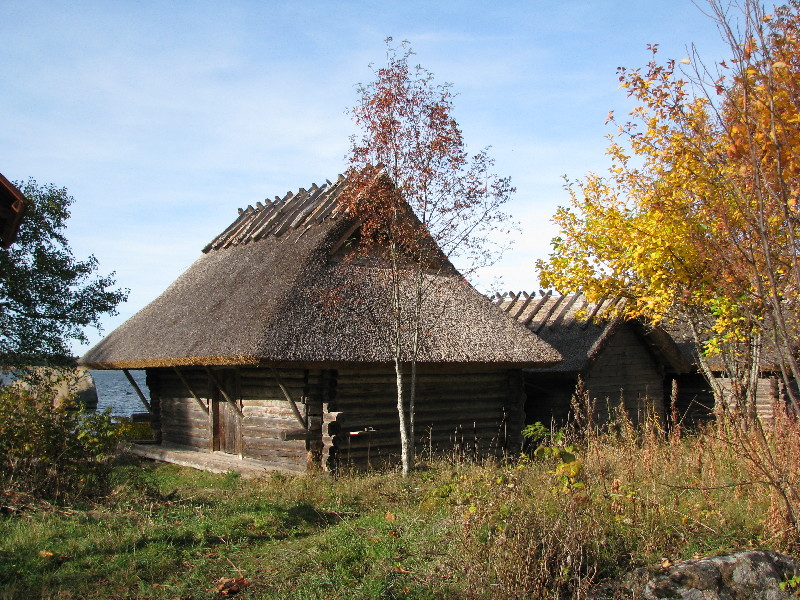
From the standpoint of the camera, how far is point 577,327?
49.8ft

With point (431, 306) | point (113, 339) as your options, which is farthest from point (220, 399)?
point (431, 306)

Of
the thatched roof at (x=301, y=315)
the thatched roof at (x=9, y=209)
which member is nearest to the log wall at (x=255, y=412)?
the thatched roof at (x=301, y=315)

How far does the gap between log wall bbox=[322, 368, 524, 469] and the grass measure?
2685 millimetres

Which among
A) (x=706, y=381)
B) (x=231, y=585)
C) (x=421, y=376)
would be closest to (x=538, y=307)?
(x=706, y=381)

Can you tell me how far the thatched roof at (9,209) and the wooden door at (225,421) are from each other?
4.10m

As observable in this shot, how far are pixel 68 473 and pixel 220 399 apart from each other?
507 cm

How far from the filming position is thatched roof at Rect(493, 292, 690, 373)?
46.6 feet

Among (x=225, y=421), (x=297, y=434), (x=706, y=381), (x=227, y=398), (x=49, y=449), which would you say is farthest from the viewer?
(x=706, y=381)

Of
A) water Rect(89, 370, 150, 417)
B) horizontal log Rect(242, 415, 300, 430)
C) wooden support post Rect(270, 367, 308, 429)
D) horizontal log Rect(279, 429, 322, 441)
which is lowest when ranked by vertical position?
water Rect(89, 370, 150, 417)

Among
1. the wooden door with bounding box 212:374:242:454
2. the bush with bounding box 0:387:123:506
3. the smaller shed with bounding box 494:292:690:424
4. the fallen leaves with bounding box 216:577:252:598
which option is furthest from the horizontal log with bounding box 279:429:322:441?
the smaller shed with bounding box 494:292:690:424

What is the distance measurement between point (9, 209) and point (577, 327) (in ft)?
35.4

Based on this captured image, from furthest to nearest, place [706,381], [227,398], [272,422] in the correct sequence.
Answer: [706,381] → [227,398] → [272,422]

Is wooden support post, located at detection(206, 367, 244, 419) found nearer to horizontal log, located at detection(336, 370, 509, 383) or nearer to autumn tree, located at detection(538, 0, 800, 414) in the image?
horizontal log, located at detection(336, 370, 509, 383)

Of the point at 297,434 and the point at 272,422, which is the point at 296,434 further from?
the point at 272,422
